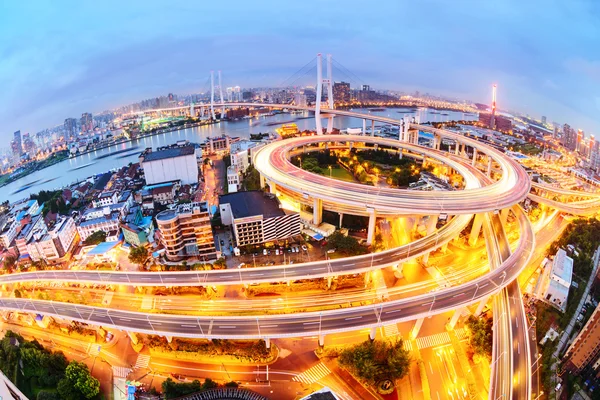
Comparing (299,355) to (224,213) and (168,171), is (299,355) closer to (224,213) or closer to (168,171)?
(224,213)

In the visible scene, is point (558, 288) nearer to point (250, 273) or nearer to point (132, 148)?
point (250, 273)

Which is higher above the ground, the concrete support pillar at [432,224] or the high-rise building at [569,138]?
the high-rise building at [569,138]

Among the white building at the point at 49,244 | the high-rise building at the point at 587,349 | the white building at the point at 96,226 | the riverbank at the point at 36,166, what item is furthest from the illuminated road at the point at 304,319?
the riverbank at the point at 36,166

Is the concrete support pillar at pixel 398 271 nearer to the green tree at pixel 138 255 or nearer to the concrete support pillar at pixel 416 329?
the concrete support pillar at pixel 416 329

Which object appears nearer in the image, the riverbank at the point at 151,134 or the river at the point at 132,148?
the river at the point at 132,148

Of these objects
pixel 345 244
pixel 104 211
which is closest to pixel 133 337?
pixel 345 244

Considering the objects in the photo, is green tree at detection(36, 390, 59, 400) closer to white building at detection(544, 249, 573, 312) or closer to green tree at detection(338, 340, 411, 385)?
green tree at detection(338, 340, 411, 385)
